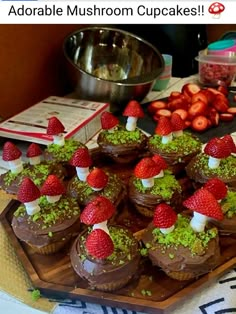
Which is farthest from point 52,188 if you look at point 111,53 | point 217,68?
point 217,68

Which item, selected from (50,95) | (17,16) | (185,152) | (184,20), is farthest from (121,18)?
(50,95)

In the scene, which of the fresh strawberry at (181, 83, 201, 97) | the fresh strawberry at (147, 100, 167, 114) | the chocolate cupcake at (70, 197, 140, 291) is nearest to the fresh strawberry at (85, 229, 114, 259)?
the chocolate cupcake at (70, 197, 140, 291)

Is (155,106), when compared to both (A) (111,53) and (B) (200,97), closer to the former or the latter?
(B) (200,97)

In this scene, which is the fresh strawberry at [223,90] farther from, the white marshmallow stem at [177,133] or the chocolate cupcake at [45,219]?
the chocolate cupcake at [45,219]

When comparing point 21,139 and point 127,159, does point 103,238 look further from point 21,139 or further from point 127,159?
point 21,139

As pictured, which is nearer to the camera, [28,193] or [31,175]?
[28,193]

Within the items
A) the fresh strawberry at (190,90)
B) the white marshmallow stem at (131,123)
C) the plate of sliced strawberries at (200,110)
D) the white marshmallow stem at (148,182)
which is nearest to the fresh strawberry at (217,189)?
the white marshmallow stem at (148,182)
